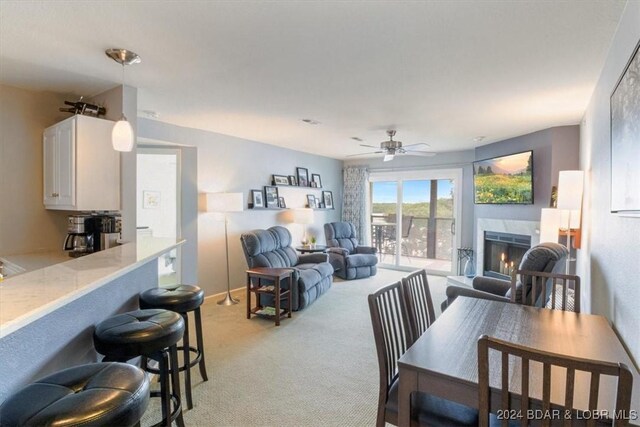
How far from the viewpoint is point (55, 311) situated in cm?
155

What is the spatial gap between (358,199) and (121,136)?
5657 millimetres

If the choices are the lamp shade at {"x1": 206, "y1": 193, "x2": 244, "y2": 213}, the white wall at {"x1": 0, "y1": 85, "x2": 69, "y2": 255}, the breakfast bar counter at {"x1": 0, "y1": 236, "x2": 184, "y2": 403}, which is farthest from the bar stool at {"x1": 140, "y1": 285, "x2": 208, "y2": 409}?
the lamp shade at {"x1": 206, "y1": 193, "x2": 244, "y2": 213}

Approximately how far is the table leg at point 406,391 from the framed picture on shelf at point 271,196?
14.8ft

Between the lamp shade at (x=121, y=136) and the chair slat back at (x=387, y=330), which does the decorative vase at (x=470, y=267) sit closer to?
the chair slat back at (x=387, y=330)

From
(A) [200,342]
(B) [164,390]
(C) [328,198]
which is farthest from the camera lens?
(C) [328,198]

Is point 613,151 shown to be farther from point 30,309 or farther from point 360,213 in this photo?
point 360,213

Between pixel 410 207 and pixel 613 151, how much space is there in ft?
16.8

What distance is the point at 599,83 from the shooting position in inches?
103

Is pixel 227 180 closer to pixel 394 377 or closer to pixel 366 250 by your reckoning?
pixel 366 250

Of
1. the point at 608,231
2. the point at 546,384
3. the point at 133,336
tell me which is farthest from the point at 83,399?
the point at 608,231

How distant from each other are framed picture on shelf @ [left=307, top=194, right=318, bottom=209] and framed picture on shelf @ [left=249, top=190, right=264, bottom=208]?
4.39 ft

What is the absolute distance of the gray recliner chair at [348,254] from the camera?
6.14 meters

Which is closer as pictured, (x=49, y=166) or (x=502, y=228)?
(x=49, y=166)

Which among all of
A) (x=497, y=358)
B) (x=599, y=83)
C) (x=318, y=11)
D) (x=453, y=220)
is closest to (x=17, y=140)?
(x=318, y=11)
